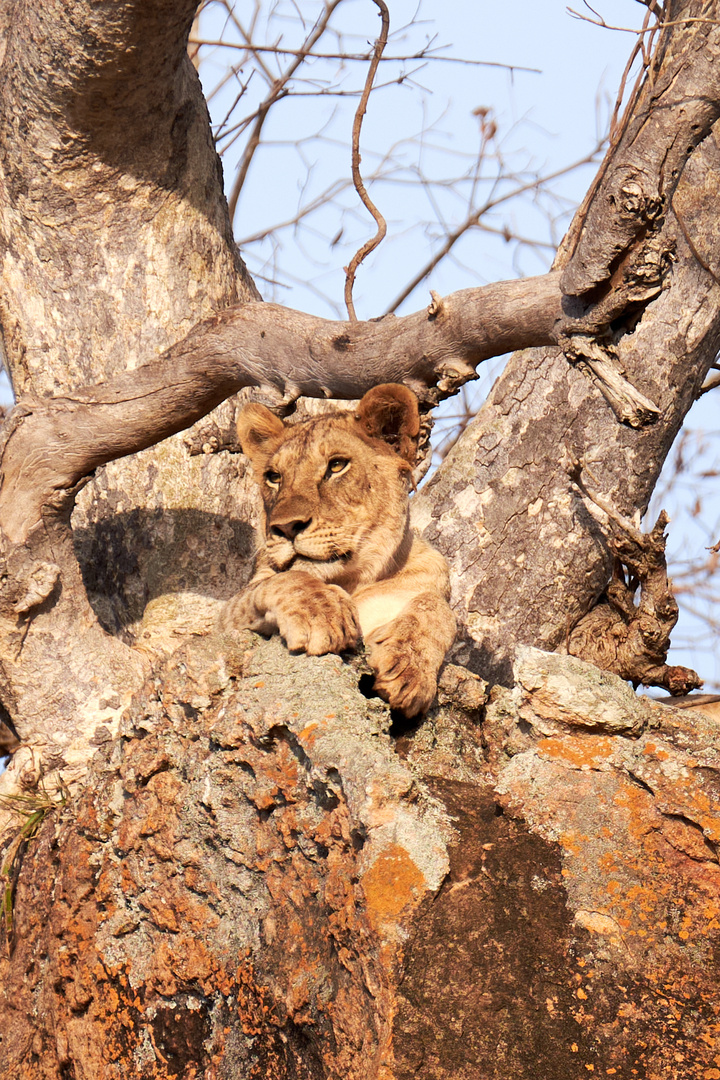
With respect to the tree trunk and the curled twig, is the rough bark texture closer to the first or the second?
the tree trunk

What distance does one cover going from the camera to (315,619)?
2959 millimetres

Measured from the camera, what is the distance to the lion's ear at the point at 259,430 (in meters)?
3.93

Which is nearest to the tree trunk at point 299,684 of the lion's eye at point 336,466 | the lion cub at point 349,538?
the lion cub at point 349,538

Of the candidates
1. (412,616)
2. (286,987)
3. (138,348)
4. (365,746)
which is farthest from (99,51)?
(286,987)

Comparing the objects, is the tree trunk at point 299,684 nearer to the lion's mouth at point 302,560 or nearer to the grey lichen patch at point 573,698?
the grey lichen patch at point 573,698

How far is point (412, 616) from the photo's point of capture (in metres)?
3.25

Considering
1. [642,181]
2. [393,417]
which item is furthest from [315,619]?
[642,181]

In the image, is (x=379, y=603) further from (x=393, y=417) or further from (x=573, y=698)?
(x=573, y=698)

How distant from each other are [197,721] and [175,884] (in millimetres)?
442

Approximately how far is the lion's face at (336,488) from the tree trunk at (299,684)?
30 centimetres

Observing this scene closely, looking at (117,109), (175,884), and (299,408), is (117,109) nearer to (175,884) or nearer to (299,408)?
(299,408)

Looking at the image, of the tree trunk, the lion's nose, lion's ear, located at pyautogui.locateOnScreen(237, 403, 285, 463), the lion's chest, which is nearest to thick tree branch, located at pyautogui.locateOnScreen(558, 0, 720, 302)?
the tree trunk

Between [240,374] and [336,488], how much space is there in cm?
52

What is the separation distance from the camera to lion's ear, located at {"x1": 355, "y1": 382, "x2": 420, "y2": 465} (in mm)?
3520
